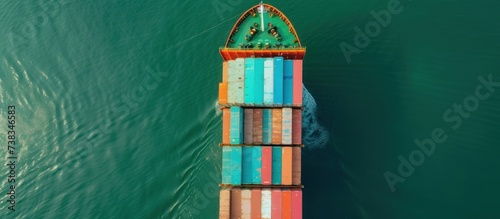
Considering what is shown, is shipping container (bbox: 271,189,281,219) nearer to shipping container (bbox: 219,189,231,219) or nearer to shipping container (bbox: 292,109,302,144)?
shipping container (bbox: 219,189,231,219)

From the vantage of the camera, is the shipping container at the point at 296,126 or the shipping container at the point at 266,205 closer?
the shipping container at the point at 266,205

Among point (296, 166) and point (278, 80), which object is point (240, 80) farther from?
point (296, 166)

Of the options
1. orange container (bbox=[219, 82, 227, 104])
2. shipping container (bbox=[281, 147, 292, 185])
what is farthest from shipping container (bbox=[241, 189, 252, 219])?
orange container (bbox=[219, 82, 227, 104])

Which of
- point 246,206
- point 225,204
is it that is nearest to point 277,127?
point 246,206

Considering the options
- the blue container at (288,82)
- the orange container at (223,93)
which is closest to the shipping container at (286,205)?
the blue container at (288,82)

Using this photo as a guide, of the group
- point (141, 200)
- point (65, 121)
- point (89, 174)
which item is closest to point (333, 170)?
point (141, 200)

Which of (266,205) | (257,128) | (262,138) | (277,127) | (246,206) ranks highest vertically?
(277,127)

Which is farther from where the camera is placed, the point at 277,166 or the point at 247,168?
the point at 247,168

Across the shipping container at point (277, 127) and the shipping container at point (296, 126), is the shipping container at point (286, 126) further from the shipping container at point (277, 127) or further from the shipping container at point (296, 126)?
the shipping container at point (296, 126)

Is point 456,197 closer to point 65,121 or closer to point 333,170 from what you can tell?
point 333,170
